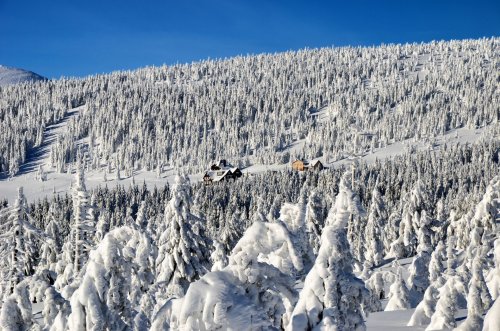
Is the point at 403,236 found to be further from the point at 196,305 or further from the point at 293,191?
the point at 293,191

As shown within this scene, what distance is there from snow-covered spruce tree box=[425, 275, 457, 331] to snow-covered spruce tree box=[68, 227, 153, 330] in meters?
12.4

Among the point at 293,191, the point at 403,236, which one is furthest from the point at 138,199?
the point at 403,236

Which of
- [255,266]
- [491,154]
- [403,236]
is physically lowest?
[403,236]

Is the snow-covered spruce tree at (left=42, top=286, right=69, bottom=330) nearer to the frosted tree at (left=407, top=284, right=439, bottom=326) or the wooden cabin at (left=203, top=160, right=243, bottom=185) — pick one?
the frosted tree at (left=407, top=284, right=439, bottom=326)

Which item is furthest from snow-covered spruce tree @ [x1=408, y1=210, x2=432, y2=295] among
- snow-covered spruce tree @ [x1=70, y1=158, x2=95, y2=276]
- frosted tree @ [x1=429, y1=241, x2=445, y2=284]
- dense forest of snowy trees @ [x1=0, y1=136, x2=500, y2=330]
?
snow-covered spruce tree @ [x1=70, y1=158, x2=95, y2=276]

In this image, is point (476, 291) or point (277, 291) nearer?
point (277, 291)

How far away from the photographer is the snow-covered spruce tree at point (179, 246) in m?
20.5

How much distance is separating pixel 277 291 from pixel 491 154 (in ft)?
549

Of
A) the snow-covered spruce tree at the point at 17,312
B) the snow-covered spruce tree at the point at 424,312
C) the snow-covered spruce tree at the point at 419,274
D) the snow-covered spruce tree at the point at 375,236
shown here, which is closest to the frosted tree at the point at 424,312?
the snow-covered spruce tree at the point at 424,312

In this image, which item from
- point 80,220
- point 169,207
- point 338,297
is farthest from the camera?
point 80,220

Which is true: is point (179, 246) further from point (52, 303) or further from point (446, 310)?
point (446, 310)

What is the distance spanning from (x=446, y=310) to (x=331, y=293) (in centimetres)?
1107

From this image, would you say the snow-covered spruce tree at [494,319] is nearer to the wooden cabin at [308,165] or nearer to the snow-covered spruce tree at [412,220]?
the snow-covered spruce tree at [412,220]

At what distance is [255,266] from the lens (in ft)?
27.0
